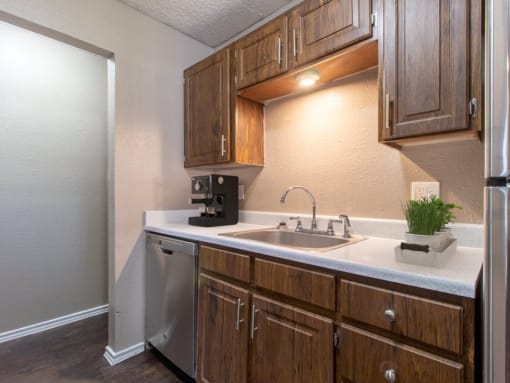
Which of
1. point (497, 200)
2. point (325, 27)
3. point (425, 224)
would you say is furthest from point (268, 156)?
point (497, 200)

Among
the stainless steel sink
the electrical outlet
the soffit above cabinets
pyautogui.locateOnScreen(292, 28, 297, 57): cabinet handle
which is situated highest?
the soffit above cabinets

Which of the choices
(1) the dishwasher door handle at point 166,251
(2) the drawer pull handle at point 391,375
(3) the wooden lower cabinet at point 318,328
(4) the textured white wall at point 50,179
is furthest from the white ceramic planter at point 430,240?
(4) the textured white wall at point 50,179

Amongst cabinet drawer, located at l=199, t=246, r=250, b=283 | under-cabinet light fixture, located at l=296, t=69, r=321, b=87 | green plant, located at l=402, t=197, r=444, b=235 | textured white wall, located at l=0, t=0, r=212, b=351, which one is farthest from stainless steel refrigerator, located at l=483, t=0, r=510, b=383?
textured white wall, located at l=0, t=0, r=212, b=351

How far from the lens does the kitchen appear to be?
1358 millimetres

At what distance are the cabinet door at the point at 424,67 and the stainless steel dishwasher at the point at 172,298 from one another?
3.95 ft

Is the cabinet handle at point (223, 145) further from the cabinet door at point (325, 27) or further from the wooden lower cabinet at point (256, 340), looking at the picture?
the wooden lower cabinet at point (256, 340)

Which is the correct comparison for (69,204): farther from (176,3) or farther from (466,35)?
(466,35)

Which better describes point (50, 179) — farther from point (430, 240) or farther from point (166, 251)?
point (430, 240)

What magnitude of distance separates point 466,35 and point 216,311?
1551mm

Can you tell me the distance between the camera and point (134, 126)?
192 cm

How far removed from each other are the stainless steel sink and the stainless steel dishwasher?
1.12ft

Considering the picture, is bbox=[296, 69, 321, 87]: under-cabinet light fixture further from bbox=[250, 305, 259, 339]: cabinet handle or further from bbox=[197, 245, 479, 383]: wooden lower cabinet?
bbox=[250, 305, 259, 339]: cabinet handle

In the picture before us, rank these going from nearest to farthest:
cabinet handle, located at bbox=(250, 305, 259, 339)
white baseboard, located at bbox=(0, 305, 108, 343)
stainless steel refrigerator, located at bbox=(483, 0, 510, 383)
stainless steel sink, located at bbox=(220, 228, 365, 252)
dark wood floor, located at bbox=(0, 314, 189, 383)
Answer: stainless steel refrigerator, located at bbox=(483, 0, 510, 383), cabinet handle, located at bbox=(250, 305, 259, 339), stainless steel sink, located at bbox=(220, 228, 365, 252), dark wood floor, located at bbox=(0, 314, 189, 383), white baseboard, located at bbox=(0, 305, 108, 343)

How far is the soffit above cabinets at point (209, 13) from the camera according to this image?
6.03 ft
